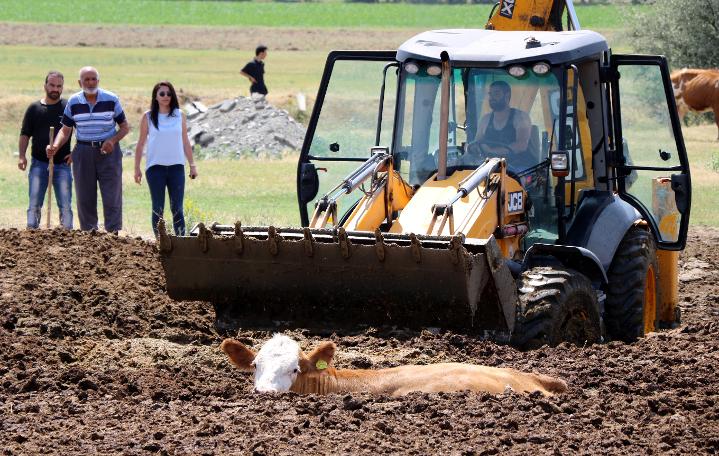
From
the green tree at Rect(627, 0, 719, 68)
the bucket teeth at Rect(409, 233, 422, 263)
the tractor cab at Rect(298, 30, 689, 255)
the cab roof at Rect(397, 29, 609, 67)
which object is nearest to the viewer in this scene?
the bucket teeth at Rect(409, 233, 422, 263)

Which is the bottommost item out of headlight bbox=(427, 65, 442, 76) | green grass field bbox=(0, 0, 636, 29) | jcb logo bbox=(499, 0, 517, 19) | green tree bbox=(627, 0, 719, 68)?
headlight bbox=(427, 65, 442, 76)

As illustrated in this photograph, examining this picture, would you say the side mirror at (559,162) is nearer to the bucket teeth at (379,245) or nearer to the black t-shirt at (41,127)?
the bucket teeth at (379,245)

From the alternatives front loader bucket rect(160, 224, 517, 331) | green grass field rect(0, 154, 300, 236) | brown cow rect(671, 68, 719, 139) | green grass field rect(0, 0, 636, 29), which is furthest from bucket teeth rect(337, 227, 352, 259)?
green grass field rect(0, 0, 636, 29)

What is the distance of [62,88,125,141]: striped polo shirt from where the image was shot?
14.9 m

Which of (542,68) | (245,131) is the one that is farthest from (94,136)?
(245,131)

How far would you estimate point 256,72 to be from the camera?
28969 mm

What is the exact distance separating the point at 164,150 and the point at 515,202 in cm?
577

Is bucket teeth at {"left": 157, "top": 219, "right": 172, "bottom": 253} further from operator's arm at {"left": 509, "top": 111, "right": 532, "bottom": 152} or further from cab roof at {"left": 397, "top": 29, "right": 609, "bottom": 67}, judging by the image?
operator's arm at {"left": 509, "top": 111, "right": 532, "bottom": 152}

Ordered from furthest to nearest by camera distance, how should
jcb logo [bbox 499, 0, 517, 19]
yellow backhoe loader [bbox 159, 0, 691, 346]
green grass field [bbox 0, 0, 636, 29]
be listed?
green grass field [bbox 0, 0, 636, 29]
jcb logo [bbox 499, 0, 517, 19]
yellow backhoe loader [bbox 159, 0, 691, 346]

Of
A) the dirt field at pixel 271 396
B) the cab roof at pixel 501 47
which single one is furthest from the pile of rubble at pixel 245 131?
the cab roof at pixel 501 47

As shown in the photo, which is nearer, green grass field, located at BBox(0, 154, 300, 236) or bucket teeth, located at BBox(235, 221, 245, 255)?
bucket teeth, located at BBox(235, 221, 245, 255)

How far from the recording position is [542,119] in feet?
33.7

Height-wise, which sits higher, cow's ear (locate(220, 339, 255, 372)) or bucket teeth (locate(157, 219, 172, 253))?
bucket teeth (locate(157, 219, 172, 253))

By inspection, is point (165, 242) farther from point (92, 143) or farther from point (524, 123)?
point (92, 143)
